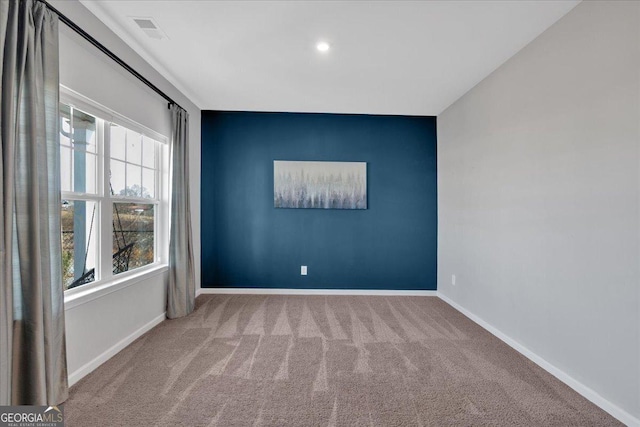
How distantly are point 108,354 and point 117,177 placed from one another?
153 centimetres

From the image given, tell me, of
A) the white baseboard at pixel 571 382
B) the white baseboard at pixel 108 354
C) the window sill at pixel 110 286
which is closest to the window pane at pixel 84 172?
the window sill at pixel 110 286

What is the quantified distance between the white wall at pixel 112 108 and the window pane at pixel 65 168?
458mm

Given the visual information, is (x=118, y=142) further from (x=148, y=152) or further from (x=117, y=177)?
(x=148, y=152)

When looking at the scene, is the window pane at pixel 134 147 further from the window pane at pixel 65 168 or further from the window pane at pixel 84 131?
the window pane at pixel 65 168

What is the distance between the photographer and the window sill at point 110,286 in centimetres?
195

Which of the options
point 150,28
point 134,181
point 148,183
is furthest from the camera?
point 148,183

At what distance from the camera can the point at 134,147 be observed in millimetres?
2770

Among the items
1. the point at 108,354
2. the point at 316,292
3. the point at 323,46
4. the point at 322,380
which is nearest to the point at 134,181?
the point at 108,354

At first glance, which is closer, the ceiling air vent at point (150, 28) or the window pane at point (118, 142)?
the ceiling air vent at point (150, 28)

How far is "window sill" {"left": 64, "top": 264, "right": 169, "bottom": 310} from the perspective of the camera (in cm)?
195

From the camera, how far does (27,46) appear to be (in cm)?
150

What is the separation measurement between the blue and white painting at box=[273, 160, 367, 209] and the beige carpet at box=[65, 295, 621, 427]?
1725 mm

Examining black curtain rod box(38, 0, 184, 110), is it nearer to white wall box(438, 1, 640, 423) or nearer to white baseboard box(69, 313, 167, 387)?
white baseboard box(69, 313, 167, 387)

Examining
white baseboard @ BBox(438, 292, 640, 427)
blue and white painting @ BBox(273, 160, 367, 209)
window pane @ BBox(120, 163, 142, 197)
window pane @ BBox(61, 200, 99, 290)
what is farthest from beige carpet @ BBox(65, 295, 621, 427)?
blue and white painting @ BBox(273, 160, 367, 209)
